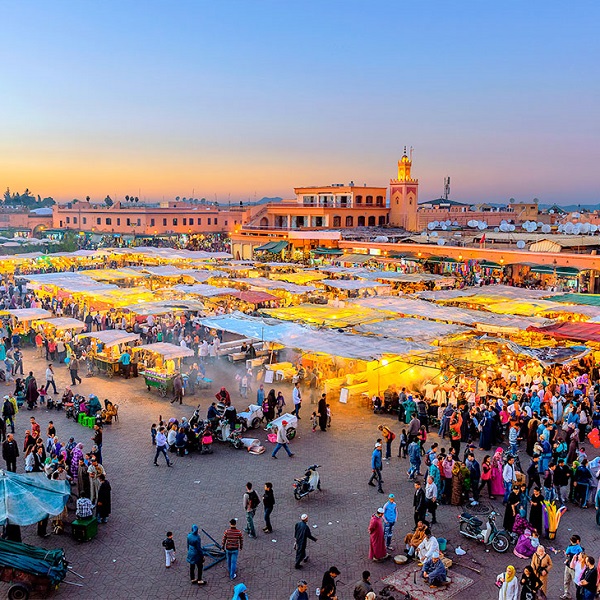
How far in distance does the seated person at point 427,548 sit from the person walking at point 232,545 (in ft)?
8.44

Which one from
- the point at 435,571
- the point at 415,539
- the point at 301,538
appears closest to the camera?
the point at 435,571

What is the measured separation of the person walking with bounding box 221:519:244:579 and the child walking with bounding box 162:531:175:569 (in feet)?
2.61

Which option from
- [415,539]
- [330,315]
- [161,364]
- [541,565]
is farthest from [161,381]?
[541,565]

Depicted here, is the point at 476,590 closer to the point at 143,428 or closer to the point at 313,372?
the point at 143,428

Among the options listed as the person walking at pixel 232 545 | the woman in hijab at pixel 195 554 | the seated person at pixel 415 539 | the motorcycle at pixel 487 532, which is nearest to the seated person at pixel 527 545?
the motorcycle at pixel 487 532

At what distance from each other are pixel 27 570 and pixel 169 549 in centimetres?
188

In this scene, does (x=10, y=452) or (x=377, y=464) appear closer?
(x=377, y=464)

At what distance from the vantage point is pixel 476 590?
8.51 metres

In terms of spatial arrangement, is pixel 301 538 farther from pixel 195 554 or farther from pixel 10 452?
pixel 10 452

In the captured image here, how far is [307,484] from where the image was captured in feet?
36.4

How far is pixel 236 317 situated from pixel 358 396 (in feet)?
17.4

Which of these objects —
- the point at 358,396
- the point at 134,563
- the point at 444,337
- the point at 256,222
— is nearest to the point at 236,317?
the point at 358,396

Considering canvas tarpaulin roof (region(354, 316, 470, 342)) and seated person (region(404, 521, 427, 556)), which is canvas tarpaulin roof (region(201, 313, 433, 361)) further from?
seated person (region(404, 521, 427, 556))

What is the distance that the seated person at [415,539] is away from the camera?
8.99 meters
